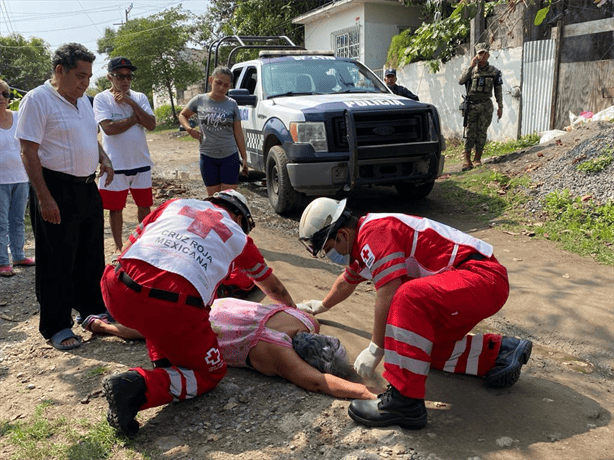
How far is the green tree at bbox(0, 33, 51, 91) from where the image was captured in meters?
38.8

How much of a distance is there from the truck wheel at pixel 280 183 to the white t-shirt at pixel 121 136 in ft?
7.32

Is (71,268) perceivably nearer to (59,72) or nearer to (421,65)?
(59,72)

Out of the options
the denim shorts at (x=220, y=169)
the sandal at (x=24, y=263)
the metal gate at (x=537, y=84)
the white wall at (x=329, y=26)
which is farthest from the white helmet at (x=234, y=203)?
the white wall at (x=329, y=26)

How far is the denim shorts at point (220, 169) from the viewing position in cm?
620

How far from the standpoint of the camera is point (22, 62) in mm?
40062

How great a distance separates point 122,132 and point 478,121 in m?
6.65

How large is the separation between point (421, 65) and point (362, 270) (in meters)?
12.3

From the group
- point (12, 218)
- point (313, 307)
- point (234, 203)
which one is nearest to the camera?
point (234, 203)

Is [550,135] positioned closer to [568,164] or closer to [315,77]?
[568,164]

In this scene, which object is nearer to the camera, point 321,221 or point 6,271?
point 321,221

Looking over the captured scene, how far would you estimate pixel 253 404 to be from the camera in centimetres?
322

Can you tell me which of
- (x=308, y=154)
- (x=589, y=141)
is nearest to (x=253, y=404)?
(x=308, y=154)

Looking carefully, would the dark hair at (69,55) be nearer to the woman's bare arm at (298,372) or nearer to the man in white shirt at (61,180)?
the man in white shirt at (61,180)

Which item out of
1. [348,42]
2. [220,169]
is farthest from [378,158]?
[348,42]
